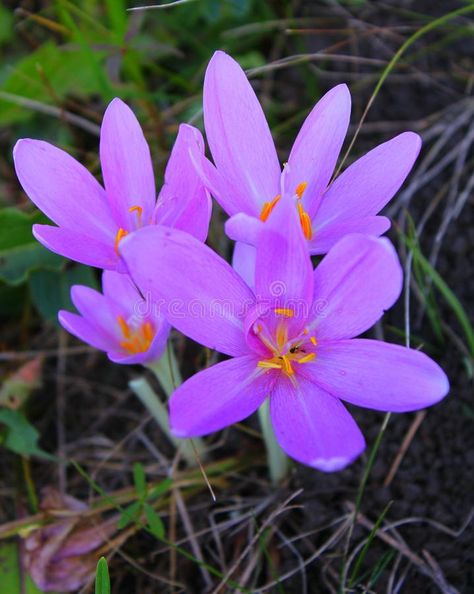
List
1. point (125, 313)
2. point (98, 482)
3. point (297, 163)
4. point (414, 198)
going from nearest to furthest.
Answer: point (297, 163), point (125, 313), point (98, 482), point (414, 198)

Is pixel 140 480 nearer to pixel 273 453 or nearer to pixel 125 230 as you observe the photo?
pixel 273 453

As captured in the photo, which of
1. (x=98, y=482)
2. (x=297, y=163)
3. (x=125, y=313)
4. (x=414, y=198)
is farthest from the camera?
(x=414, y=198)

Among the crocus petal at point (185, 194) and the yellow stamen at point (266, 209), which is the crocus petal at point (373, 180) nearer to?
the yellow stamen at point (266, 209)

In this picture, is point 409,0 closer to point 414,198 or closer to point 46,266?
point 414,198

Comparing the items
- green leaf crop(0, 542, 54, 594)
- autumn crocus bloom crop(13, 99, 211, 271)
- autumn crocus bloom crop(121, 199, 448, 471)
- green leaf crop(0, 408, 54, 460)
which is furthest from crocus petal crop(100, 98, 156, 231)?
green leaf crop(0, 542, 54, 594)

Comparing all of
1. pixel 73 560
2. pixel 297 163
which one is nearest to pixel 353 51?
pixel 297 163

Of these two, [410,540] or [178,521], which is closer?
[410,540]

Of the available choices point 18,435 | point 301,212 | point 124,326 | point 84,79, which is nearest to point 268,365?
point 301,212

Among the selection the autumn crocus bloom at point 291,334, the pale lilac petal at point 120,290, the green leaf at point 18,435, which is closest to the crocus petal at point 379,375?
the autumn crocus bloom at point 291,334
